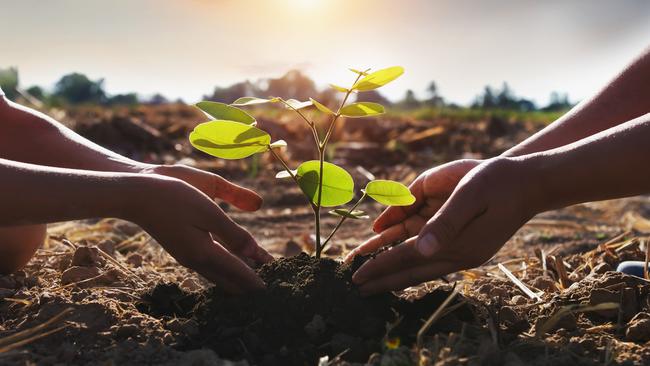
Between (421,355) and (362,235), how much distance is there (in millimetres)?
2348

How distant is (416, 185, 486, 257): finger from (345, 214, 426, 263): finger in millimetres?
501

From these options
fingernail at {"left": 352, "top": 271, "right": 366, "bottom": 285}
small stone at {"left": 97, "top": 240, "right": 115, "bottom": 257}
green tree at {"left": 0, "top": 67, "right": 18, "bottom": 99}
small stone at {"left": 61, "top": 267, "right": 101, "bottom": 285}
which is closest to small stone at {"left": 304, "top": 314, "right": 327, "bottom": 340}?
fingernail at {"left": 352, "top": 271, "right": 366, "bottom": 285}

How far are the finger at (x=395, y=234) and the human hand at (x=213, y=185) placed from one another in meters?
0.38

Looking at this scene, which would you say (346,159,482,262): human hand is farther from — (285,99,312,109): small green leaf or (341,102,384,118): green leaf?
(285,99,312,109): small green leaf

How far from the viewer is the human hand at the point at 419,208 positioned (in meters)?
1.93

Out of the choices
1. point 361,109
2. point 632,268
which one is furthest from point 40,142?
point 632,268

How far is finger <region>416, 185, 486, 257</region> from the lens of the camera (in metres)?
1.46

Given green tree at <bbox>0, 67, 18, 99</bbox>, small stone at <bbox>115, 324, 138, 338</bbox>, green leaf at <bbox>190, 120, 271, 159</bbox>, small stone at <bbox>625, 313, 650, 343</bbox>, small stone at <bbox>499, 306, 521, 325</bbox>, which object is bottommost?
small stone at <bbox>625, 313, 650, 343</bbox>

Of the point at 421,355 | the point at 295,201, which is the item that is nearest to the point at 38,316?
the point at 421,355

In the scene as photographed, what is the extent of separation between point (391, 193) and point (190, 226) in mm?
558

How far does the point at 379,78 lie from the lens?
1698mm

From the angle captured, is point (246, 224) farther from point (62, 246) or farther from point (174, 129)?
point (174, 129)

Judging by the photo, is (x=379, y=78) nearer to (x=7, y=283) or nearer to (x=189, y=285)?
(x=189, y=285)

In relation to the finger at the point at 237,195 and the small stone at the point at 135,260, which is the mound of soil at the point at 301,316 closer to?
the finger at the point at 237,195
